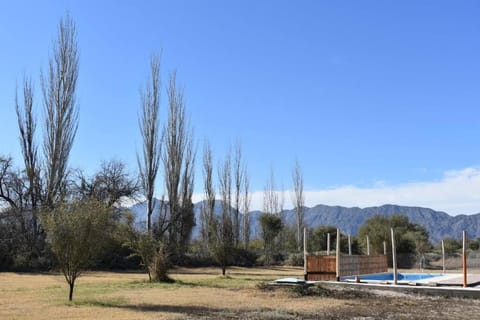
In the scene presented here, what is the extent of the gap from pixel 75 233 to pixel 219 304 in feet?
12.8

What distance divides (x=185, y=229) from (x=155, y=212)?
2.58 m

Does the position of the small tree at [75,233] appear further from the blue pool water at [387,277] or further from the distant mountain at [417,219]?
the distant mountain at [417,219]

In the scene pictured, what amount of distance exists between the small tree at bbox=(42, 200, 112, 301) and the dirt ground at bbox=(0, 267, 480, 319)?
3.22ft

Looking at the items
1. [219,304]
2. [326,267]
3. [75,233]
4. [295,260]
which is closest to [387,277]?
[326,267]

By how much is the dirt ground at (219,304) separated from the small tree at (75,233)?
38.7 inches

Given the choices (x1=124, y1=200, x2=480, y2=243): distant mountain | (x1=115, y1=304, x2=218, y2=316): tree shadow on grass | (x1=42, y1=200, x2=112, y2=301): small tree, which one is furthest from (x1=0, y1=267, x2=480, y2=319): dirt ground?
(x1=124, y1=200, x2=480, y2=243): distant mountain

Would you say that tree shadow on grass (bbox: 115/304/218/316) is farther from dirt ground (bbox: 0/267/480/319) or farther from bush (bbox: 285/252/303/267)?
bush (bbox: 285/252/303/267)

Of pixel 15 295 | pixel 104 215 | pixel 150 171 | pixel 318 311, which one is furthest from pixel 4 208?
pixel 318 311

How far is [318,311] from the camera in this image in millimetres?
11852

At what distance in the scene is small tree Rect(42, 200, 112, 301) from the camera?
1288cm

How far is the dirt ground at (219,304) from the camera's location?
10.9m

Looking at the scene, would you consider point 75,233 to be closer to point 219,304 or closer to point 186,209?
point 219,304

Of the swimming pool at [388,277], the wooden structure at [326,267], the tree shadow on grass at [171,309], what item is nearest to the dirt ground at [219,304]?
the tree shadow on grass at [171,309]

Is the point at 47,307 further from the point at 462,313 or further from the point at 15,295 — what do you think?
the point at 462,313
